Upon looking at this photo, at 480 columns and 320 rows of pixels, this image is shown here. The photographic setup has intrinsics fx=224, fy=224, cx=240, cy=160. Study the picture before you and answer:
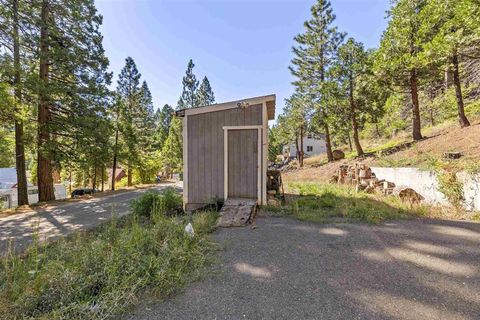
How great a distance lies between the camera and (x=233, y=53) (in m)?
12.1

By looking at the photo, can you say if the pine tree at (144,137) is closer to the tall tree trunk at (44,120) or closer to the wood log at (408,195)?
the tall tree trunk at (44,120)

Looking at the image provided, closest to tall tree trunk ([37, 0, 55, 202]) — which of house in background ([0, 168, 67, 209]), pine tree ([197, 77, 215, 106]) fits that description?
house in background ([0, 168, 67, 209])

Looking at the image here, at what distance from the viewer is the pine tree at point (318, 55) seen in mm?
14844

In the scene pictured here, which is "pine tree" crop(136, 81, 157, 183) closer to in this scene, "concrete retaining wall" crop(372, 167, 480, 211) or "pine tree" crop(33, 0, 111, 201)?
"pine tree" crop(33, 0, 111, 201)

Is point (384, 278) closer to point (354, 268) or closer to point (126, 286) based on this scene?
point (354, 268)

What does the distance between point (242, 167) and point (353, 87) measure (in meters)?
11.2

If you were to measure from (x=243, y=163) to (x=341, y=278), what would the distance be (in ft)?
12.6

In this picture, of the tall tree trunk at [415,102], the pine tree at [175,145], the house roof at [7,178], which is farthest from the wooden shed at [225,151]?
the pine tree at [175,145]

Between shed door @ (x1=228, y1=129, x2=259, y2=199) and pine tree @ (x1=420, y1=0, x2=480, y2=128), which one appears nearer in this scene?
shed door @ (x1=228, y1=129, x2=259, y2=199)

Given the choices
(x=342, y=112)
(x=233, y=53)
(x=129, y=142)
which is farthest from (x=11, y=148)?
(x=342, y=112)

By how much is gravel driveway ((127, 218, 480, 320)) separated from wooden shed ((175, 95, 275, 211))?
2225 millimetres

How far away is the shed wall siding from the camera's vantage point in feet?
19.5

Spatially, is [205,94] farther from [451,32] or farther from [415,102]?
[451,32]

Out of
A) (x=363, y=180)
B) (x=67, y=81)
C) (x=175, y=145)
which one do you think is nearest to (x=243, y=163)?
(x=363, y=180)
